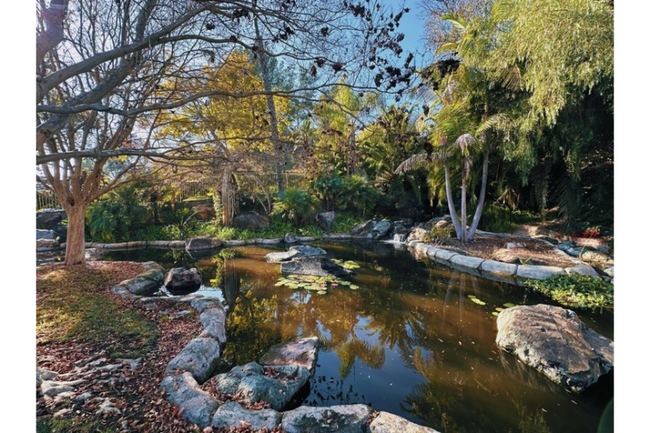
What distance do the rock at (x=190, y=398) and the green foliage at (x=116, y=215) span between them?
35.7 feet

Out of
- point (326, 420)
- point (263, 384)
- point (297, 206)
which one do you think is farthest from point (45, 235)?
point (326, 420)

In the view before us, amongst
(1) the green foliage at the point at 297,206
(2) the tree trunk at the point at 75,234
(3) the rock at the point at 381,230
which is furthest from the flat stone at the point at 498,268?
(2) the tree trunk at the point at 75,234

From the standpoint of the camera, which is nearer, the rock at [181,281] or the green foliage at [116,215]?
the rock at [181,281]

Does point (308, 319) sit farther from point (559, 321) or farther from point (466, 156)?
point (466, 156)

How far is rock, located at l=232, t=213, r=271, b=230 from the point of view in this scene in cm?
1290

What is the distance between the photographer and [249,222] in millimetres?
12984

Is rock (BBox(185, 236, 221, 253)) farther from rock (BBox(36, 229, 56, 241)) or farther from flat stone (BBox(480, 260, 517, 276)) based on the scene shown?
flat stone (BBox(480, 260, 517, 276))

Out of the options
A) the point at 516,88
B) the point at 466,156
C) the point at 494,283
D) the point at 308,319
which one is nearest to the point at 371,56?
the point at 308,319

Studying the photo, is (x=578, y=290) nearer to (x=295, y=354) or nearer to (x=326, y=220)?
(x=295, y=354)

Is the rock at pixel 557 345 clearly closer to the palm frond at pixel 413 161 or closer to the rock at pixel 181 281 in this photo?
the rock at pixel 181 281

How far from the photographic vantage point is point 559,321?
3639 mm

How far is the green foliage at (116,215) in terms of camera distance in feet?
36.2

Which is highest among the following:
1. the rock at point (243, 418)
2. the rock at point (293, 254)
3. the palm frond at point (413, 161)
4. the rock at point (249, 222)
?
the palm frond at point (413, 161)

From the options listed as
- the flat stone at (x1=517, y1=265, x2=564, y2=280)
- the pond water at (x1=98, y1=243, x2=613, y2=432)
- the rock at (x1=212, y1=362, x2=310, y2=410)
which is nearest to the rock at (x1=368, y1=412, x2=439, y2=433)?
the pond water at (x1=98, y1=243, x2=613, y2=432)
